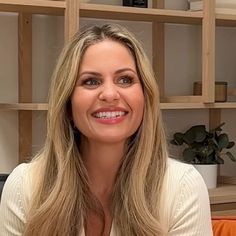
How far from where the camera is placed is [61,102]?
4.46ft

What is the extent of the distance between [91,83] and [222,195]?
1.22 metres

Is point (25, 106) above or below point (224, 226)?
above

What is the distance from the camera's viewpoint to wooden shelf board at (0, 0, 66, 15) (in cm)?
205

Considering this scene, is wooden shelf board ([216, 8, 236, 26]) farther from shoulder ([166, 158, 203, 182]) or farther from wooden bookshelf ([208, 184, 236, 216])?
shoulder ([166, 158, 203, 182])

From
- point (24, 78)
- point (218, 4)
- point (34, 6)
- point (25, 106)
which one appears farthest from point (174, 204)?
point (218, 4)

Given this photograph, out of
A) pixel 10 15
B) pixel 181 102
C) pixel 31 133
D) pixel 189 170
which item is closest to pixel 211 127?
pixel 181 102

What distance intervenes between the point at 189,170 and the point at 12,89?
120 centimetres

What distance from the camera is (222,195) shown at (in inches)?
92.3

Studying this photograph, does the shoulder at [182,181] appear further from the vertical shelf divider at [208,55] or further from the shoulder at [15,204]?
the vertical shelf divider at [208,55]

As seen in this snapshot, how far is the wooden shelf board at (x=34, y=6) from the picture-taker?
6.72ft

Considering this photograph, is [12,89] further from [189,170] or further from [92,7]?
Result: [189,170]

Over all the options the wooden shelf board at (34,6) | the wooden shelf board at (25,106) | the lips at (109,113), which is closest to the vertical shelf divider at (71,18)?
the wooden shelf board at (34,6)

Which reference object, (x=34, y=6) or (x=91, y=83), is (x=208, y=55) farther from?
(x=91, y=83)

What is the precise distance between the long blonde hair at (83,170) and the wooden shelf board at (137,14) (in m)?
0.78
